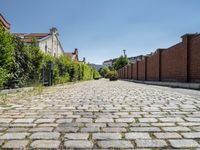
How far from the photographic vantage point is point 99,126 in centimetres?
368

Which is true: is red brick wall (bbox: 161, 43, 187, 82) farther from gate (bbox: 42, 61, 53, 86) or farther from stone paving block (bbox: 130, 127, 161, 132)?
stone paving block (bbox: 130, 127, 161, 132)

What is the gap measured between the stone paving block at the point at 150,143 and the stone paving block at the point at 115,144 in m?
0.12

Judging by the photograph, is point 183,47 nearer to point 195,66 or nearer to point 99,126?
point 195,66

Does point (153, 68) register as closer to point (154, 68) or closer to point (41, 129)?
point (154, 68)

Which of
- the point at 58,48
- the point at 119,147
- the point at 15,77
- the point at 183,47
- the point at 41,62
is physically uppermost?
the point at 58,48

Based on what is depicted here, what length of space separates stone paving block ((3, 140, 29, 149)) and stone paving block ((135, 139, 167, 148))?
1344 mm

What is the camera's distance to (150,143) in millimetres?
2809

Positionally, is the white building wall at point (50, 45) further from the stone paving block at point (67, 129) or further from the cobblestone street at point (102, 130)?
the stone paving block at point (67, 129)

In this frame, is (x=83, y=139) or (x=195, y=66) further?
(x=195, y=66)

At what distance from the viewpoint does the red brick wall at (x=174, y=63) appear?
45.8ft

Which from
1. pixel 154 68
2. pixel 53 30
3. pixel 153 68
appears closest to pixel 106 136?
pixel 154 68

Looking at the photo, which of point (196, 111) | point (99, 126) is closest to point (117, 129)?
point (99, 126)

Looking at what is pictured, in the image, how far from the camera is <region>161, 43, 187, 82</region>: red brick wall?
14.0 m

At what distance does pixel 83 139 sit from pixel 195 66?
10623mm
